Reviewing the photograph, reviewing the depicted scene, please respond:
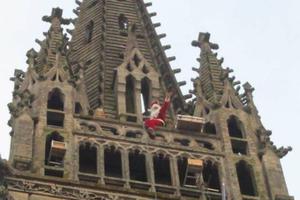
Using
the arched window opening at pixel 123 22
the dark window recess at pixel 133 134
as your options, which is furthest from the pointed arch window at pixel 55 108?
the arched window opening at pixel 123 22

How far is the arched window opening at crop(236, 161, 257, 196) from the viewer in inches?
1591

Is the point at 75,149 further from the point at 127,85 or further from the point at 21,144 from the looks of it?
the point at 127,85

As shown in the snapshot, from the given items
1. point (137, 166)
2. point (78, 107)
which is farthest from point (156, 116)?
point (137, 166)

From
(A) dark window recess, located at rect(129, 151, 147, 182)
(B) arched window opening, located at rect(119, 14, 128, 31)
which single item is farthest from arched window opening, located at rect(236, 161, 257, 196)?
(B) arched window opening, located at rect(119, 14, 128, 31)

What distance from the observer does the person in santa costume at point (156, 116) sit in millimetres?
41531

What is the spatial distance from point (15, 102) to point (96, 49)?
7.95m

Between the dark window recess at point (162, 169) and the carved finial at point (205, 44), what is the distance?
7943mm

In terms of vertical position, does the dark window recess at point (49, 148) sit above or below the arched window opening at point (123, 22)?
below

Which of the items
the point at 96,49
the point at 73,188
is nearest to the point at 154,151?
the point at 73,188

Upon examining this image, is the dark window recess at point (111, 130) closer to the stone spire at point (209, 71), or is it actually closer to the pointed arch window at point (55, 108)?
the pointed arch window at point (55, 108)

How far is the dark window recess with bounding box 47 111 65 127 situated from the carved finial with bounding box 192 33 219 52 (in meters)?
7.90

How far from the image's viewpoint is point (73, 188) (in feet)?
125

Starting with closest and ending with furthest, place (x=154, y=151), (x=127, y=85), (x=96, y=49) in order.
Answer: (x=154, y=151) < (x=127, y=85) < (x=96, y=49)

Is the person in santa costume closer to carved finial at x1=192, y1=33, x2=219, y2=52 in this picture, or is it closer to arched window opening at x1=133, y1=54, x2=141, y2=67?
arched window opening at x1=133, y1=54, x2=141, y2=67
